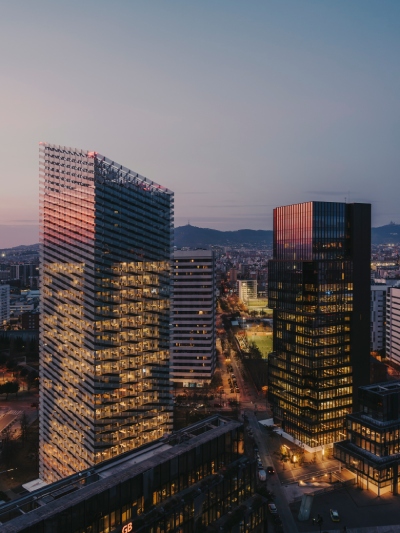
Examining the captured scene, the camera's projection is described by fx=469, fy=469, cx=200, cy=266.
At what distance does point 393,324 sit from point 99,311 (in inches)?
2858

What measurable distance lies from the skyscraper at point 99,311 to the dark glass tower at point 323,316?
17495 mm

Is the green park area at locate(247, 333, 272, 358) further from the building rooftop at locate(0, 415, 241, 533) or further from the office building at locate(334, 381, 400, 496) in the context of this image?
the building rooftop at locate(0, 415, 241, 533)

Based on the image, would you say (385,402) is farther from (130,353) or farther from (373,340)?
(373,340)

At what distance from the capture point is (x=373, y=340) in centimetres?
11350

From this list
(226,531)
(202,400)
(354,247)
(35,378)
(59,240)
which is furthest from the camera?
(35,378)

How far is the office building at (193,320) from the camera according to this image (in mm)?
96938

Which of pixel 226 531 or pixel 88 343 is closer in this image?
pixel 226 531

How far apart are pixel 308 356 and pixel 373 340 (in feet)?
188

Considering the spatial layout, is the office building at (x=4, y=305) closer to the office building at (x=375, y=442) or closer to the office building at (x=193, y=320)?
the office building at (x=193, y=320)

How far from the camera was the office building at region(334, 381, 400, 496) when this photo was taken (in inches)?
2026

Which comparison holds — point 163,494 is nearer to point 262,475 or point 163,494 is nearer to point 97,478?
point 97,478

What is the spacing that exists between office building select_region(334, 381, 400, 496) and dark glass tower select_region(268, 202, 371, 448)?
24.6 feet

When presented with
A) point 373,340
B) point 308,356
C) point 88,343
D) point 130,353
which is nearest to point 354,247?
point 308,356

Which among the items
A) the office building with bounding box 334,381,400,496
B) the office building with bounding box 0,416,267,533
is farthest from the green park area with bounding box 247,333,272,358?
the office building with bounding box 0,416,267,533
